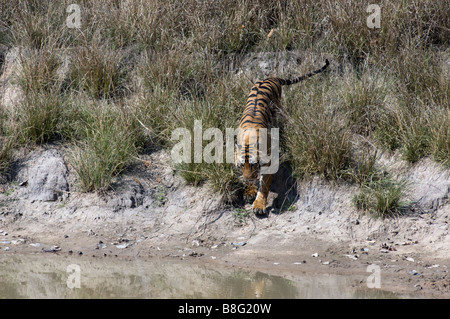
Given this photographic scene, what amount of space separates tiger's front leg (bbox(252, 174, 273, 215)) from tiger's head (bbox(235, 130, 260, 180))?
0.31ft

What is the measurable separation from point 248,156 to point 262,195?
0.46 m

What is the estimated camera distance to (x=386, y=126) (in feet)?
20.2

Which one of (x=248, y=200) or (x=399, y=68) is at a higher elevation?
(x=399, y=68)

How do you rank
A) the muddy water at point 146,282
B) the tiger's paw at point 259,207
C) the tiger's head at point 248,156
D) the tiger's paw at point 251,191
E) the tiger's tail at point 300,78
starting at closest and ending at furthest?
1. the muddy water at point 146,282
2. the tiger's head at point 248,156
3. the tiger's paw at point 259,207
4. the tiger's paw at point 251,191
5. the tiger's tail at point 300,78

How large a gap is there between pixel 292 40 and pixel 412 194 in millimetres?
2991

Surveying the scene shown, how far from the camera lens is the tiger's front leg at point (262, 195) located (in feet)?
18.7

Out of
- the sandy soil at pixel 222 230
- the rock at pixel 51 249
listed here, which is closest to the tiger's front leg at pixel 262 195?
the sandy soil at pixel 222 230

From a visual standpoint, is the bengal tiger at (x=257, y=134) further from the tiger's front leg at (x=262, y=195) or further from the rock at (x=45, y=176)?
the rock at (x=45, y=176)

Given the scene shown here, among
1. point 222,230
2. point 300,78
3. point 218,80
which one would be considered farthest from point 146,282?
point 300,78

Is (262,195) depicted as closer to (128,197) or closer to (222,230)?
(222,230)

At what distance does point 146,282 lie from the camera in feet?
15.8

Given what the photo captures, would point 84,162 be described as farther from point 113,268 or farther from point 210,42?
point 210,42

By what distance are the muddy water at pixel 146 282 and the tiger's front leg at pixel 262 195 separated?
884 millimetres

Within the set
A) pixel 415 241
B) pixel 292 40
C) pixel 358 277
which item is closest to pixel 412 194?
pixel 415 241
